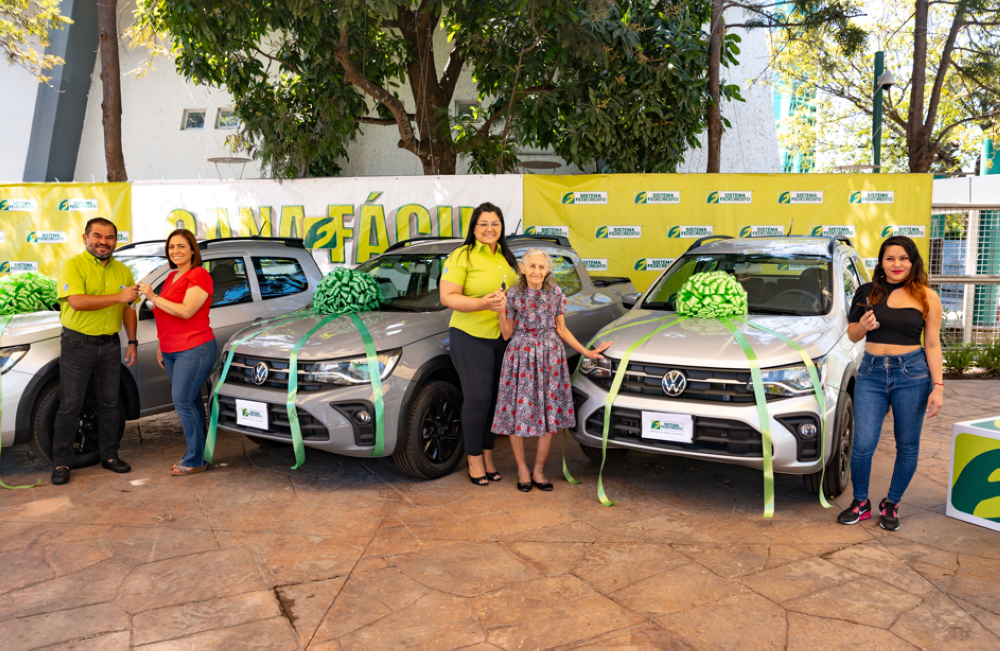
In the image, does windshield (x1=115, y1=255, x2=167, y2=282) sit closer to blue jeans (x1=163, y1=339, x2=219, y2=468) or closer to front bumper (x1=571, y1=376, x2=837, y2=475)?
blue jeans (x1=163, y1=339, x2=219, y2=468)

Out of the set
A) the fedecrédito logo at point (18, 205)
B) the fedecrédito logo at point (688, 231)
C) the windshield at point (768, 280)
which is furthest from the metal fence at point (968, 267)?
the fedecrédito logo at point (18, 205)

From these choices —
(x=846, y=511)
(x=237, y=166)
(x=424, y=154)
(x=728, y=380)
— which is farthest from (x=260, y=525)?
(x=237, y=166)

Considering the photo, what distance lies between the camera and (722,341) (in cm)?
443

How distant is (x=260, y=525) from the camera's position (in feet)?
14.3

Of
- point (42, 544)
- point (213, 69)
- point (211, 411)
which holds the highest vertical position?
point (213, 69)

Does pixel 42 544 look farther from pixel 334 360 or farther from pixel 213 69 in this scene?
pixel 213 69

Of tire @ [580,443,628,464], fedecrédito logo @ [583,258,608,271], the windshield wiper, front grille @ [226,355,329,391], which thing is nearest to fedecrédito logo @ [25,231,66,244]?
front grille @ [226,355,329,391]

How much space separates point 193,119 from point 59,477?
45.9 ft

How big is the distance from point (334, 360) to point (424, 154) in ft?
23.3

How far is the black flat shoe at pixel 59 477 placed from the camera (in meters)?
5.07

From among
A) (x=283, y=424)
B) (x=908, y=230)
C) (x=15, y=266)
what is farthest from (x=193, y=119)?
(x=908, y=230)

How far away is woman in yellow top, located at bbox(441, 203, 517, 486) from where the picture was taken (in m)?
4.74

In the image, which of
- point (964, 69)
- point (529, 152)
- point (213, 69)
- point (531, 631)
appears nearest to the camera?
point (531, 631)

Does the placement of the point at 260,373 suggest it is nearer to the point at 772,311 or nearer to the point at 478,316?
the point at 478,316
